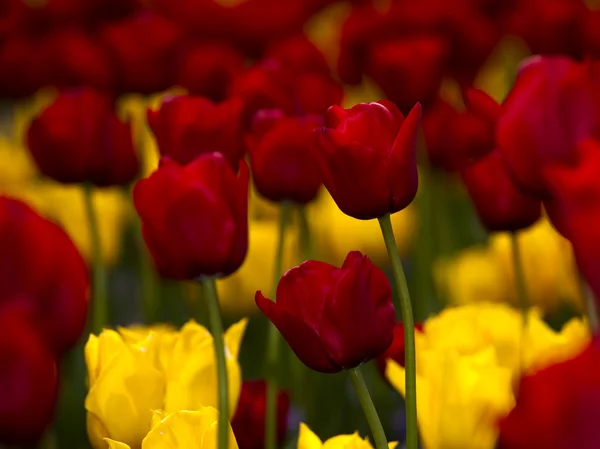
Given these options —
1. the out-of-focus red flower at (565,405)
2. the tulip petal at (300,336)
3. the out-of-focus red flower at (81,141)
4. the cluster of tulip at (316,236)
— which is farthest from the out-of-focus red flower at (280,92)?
the out-of-focus red flower at (565,405)

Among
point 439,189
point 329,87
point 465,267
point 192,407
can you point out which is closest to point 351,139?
point 192,407

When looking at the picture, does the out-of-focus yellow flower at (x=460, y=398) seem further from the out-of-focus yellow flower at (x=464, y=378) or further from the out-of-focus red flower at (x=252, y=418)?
the out-of-focus red flower at (x=252, y=418)

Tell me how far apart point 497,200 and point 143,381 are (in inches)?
10.5

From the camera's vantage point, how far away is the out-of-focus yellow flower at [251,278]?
3.70ft

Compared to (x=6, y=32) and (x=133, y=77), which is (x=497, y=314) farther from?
(x=6, y=32)

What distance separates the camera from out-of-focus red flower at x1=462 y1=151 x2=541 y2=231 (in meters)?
0.68

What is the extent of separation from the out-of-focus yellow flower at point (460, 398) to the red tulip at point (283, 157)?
6.9 inches

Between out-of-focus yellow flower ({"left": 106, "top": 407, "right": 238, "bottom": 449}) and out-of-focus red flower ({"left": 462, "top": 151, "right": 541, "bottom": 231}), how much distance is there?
0.24 m

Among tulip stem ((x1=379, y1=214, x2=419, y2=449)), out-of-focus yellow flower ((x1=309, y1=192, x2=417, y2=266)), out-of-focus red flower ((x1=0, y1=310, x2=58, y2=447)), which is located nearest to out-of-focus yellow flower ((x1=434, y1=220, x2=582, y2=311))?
out-of-focus yellow flower ((x1=309, y1=192, x2=417, y2=266))

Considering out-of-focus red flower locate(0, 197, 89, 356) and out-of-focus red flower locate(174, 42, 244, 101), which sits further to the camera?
out-of-focus red flower locate(174, 42, 244, 101)

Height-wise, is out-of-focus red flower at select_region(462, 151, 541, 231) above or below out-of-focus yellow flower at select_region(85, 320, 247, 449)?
above

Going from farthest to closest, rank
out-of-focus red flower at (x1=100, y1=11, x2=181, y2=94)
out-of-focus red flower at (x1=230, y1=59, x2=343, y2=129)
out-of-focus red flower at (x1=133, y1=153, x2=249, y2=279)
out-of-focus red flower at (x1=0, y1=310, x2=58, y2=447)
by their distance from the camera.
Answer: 1. out-of-focus red flower at (x1=100, y1=11, x2=181, y2=94)
2. out-of-focus red flower at (x1=230, y1=59, x2=343, y2=129)
3. out-of-focus red flower at (x1=133, y1=153, x2=249, y2=279)
4. out-of-focus red flower at (x1=0, y1=310, x2=58, y2=447)

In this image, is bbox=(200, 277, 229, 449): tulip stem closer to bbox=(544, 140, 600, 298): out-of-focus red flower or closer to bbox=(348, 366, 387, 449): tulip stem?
bbox=(348, 366, 387, 449): tulip stem

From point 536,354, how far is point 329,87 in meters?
0.33
